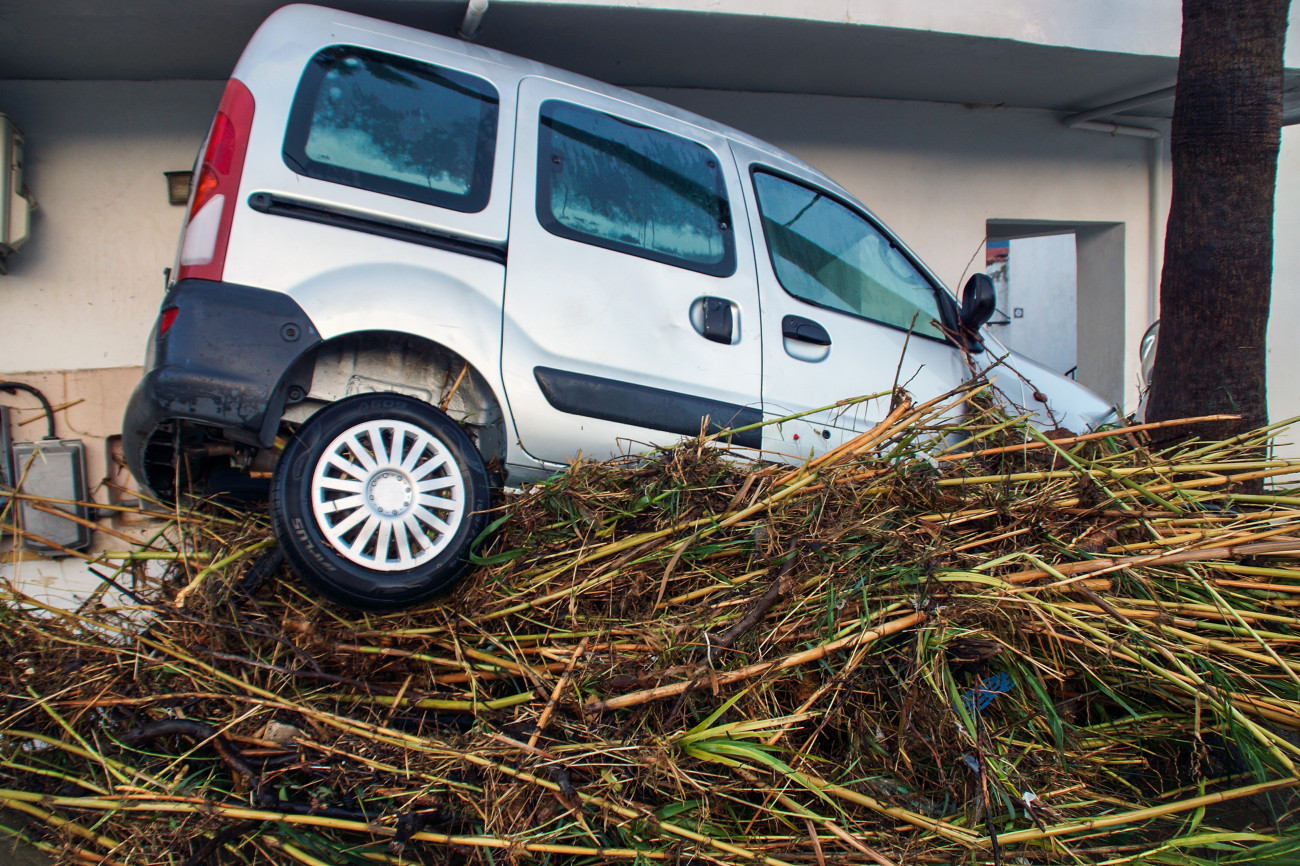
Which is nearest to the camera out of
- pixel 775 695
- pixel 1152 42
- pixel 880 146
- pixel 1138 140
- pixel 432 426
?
pixel 775 695

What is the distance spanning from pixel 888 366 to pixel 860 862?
7.34 ft

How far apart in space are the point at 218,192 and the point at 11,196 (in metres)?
2.69

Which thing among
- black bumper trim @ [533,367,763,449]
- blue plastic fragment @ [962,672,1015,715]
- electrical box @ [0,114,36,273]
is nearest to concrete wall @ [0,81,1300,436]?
electrical box @ [0,114,36,273]

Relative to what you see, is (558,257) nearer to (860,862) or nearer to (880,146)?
(860,862)

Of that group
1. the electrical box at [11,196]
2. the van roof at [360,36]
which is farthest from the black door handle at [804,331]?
the electrical box at [11,196]

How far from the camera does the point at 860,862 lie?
5.36ft

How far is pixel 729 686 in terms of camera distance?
74.3 inches

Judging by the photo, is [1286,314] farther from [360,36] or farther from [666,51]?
[360,36]

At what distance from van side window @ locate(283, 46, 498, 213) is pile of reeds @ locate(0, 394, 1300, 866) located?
3.66 feet

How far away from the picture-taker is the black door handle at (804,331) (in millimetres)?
3115

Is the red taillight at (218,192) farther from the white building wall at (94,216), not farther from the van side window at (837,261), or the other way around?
the white building wall at (94,216)

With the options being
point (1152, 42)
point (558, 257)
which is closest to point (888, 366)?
point (558, 257)

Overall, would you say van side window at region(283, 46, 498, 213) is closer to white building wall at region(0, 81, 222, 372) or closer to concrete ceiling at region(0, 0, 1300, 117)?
concrete ceiling at region(0, 0, 1300, 117)

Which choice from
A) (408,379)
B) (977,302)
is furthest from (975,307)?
(408,379)
